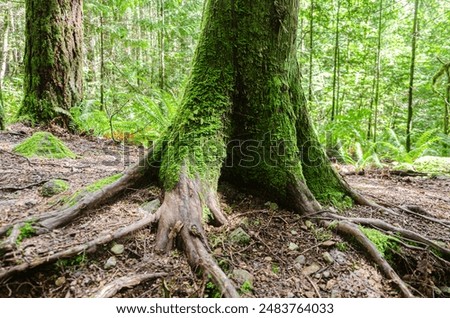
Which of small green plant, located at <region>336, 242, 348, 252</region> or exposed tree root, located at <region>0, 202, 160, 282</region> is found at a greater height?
exposed tree root, located at <region>0, 202, 160, 282</region>

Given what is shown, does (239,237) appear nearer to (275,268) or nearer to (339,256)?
(275,268)

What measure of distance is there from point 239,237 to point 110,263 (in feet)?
3.18

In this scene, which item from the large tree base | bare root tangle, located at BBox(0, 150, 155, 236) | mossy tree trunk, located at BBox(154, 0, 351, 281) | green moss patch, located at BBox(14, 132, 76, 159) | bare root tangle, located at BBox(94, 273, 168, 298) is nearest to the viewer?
bare root tangle, located at BBox(94, 273, 168, 298)

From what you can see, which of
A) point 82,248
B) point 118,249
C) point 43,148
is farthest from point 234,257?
point 43,148

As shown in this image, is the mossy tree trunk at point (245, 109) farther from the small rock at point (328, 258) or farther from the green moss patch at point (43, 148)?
the green moss patch at point (43, 148)

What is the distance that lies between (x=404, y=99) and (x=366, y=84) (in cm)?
307

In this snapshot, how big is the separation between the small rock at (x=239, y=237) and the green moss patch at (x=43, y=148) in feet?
11.7

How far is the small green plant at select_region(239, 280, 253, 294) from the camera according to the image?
1.89 metres

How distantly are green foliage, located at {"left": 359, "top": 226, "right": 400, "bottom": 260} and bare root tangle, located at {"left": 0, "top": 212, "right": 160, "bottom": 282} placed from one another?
1.80m

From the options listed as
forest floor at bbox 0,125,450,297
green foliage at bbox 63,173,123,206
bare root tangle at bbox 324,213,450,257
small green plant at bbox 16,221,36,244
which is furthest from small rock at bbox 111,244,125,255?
bare root tangle at bbox 324,213,450,257

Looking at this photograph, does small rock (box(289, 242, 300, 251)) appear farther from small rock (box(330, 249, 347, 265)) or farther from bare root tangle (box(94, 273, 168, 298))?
bare root tangle (box(94, 273, 168, 298))

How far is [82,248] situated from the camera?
6.39 feet

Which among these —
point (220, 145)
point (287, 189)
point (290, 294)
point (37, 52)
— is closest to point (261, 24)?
point (220, 145)
